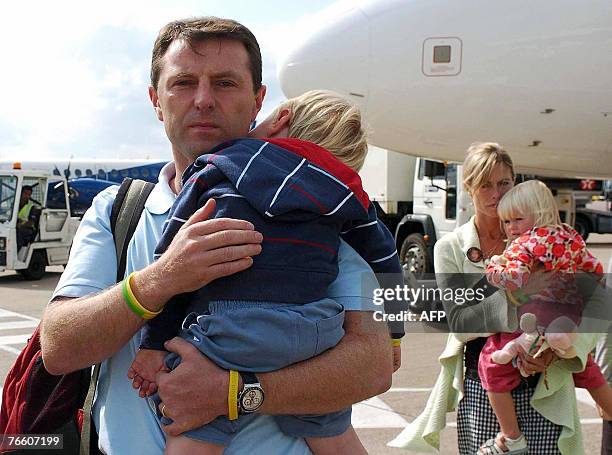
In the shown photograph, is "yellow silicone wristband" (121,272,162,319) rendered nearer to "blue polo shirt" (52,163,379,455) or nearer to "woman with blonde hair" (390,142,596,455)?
"blue polo shirt" (52,163,379,455)

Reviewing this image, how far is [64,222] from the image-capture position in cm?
1423

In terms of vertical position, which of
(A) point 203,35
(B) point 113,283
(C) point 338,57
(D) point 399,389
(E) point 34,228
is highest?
(C) point 338,57

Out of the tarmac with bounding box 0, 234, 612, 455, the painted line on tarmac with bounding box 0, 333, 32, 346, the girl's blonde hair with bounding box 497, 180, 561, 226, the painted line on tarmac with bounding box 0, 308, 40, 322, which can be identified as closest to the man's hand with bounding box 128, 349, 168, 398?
the girl's blonde hair with bounding box 497, 180, 561, 226

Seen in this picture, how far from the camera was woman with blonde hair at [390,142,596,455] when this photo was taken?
2658 mm

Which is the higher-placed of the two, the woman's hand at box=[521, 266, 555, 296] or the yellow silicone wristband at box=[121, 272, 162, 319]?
the yellow silicone wristband at box=[121, 272, 162, 319]

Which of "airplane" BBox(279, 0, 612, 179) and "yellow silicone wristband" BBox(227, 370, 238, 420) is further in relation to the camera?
"airplane" BBox(279, 0, 612, 179)

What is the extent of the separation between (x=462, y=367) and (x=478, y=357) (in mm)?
103

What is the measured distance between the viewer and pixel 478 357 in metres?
2.81

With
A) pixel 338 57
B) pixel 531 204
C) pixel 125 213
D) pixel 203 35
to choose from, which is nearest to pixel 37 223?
pixel 338 57

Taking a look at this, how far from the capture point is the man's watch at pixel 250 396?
4.14 ft

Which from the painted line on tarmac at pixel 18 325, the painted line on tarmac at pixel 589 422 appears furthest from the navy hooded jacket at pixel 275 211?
the painted line on tarmac at pixel 18 325

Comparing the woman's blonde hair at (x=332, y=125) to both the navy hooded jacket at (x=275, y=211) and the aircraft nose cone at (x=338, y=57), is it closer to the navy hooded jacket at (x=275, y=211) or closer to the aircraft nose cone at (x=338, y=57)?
the navy hooded jacket at (x=275, y=211)

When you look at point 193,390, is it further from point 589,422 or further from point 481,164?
point 589,422

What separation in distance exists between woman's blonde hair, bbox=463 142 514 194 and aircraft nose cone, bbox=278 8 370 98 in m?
3.55
